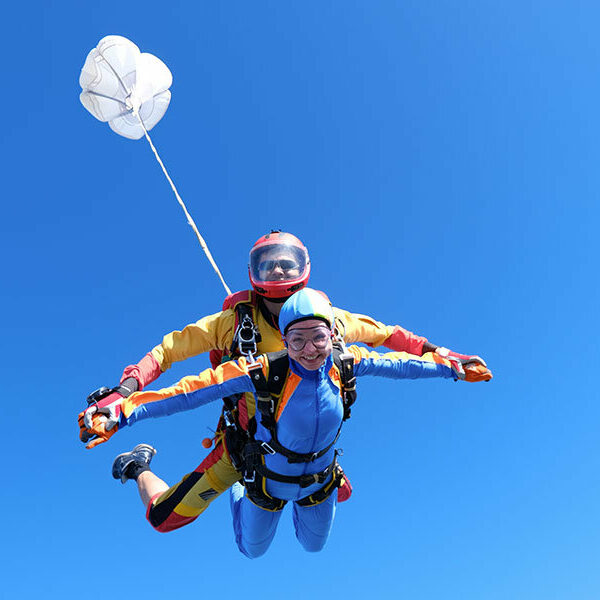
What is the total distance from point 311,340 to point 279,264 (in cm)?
124

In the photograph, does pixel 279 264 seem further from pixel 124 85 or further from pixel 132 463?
pixel 124 85

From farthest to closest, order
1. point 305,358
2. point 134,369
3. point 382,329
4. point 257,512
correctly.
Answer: point 382,329 → point 257,512 → point 134,369 → point 305,358

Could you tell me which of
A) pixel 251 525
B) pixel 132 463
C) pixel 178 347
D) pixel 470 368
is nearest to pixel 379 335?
pixel 470 368

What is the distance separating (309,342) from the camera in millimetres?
4148

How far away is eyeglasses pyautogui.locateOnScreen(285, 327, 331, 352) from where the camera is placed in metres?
4.16

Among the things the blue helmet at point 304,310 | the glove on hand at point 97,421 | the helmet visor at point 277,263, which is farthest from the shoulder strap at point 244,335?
the glove on hand at point 97,421

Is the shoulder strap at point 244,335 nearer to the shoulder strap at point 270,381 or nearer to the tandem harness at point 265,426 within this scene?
the tandem harness at point 265,426

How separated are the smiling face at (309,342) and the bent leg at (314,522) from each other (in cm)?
203

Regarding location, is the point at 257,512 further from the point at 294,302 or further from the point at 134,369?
the point at 294,302

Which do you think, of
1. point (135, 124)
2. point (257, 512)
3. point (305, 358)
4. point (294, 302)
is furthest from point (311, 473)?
point (135, 124)

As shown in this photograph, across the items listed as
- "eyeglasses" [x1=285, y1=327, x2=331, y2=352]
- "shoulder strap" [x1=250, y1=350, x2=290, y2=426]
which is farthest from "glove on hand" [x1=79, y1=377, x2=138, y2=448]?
"eyeglasses" [x1=285, y1=327, x2=331, y2=352]

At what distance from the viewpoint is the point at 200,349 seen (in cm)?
516

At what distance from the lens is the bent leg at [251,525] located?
5.32m

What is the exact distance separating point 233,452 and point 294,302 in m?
1.99
